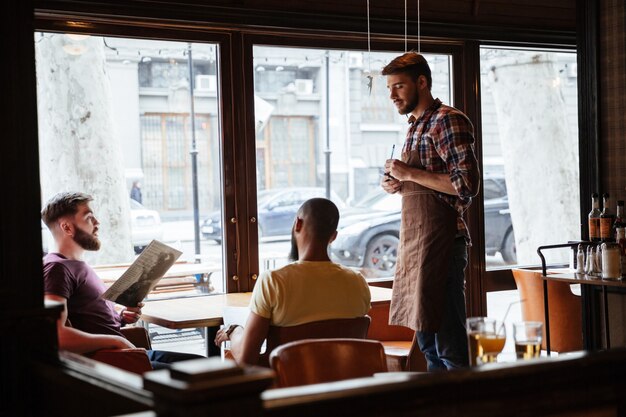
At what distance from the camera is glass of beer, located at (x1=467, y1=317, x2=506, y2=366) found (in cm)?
180

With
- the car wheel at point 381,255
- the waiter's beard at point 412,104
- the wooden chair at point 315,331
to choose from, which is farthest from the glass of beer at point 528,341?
the car wheel at point 381,255

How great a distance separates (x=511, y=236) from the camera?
6016 millimetres

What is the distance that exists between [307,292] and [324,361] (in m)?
0.64

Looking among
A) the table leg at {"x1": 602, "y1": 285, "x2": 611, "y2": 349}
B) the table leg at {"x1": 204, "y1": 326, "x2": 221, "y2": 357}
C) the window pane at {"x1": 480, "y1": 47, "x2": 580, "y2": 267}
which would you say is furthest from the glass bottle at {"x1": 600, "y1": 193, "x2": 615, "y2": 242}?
the table leg at {"x1": 204, "y1": 326, "x2": 221, "y2": 357}

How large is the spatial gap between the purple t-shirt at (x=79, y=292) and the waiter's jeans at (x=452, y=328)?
1.35 metres

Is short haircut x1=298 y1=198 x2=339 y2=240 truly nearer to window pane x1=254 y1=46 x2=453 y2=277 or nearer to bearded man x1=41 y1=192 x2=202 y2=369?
bearded man x1=41 y1=192 x2=202 y2=369

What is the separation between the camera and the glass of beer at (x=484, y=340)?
5.92 ft

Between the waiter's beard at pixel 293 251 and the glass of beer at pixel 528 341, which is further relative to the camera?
the waiter's beard at pixel 293 251

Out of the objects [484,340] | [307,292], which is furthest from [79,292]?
[484,340]

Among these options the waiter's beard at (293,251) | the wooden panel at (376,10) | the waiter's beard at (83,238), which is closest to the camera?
the waiter's beard at (293,251)

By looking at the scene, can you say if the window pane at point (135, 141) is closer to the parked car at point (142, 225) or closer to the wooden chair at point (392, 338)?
the parked car at point (142, 225)

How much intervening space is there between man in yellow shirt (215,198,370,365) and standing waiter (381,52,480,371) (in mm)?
407

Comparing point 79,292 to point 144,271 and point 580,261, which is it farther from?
point 580,261

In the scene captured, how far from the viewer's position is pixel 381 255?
550 centimetres
